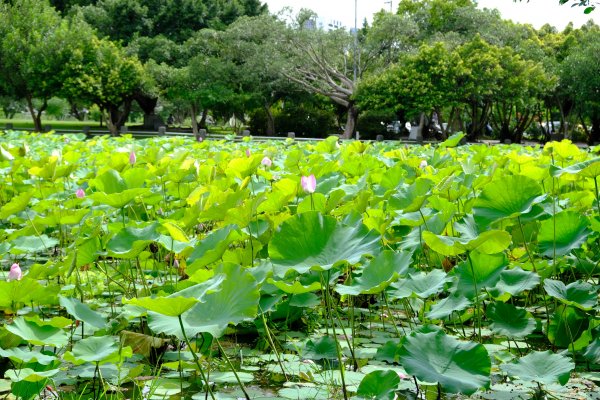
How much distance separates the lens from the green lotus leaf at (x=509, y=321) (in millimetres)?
1429

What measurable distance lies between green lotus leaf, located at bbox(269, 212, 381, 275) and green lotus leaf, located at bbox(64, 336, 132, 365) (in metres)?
0.32

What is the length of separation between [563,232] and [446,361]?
0.67 meters

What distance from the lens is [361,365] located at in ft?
4.86

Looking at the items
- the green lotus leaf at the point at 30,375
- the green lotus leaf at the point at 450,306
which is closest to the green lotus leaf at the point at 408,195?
the green lotus leaf at the point at 450,306

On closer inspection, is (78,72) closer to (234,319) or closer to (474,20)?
(474,20)

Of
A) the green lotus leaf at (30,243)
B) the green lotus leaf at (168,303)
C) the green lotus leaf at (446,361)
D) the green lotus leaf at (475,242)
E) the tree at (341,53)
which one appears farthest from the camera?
the tree at (341,53)

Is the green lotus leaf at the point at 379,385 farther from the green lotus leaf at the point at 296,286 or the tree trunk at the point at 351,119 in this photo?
the tree trunk at the point at 351,119

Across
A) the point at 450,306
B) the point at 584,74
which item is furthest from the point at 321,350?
the point at 584,74

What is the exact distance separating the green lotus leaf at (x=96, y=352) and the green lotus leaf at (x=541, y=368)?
70 centimetres

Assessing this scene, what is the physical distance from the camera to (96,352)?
1.22 metres

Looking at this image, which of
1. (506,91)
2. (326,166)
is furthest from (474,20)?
(326,166)

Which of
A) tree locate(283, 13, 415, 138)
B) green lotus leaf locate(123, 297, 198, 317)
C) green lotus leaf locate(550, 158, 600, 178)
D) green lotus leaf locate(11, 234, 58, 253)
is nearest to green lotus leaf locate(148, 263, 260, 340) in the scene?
green lotus leaf locate(123, 297, 198, 317)

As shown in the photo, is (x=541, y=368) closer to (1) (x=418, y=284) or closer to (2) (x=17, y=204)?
(1) (x=418, y=284)

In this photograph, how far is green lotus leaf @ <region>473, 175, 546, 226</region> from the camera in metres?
1.57
